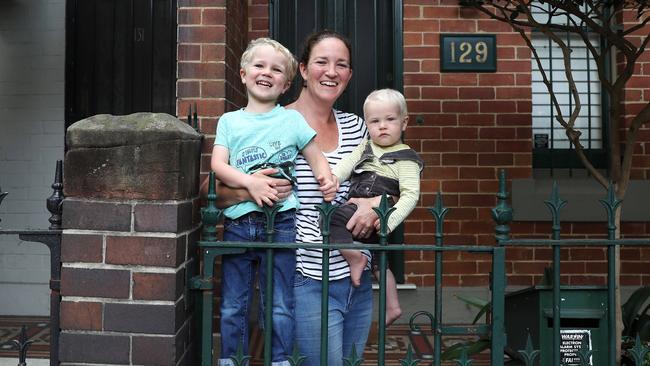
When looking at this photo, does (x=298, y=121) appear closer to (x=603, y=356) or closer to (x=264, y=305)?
(x=264, y=305)

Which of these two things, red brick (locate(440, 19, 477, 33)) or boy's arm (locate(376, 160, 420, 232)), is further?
red brick (locate(440, 19, 477, 33))

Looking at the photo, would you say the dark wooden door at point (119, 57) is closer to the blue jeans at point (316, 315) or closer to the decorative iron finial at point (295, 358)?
the blue jeans at point (316, 315)

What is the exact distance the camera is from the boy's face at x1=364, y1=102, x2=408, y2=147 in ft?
7.13

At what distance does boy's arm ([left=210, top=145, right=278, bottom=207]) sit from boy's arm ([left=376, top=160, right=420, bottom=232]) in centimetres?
44

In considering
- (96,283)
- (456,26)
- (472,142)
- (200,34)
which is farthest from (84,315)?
(456,26)

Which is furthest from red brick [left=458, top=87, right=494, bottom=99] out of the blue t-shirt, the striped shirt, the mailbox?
the blue t-shirt

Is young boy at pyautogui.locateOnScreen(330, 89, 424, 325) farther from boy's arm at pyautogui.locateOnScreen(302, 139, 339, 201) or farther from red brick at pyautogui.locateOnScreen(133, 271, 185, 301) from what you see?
red brick at pyautogui.locateOnScreen(133, 271, 185, 301)

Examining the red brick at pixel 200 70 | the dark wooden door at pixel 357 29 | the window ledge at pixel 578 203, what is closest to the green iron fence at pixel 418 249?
the red brick at pixel 200 70

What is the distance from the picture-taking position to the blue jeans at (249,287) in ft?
6.86

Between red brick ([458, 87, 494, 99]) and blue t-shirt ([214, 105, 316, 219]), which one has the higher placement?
red brick ([458, 87, 494, 99])

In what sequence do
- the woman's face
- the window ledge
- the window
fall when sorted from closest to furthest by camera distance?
the woman's face < the window ledge < the window

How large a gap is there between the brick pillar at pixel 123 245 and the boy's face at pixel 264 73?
332mm

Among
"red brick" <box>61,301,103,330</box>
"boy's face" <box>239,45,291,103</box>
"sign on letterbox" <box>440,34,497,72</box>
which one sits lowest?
"red brick" <box>61,301,103,330</box>

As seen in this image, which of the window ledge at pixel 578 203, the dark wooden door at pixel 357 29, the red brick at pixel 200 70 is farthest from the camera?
the dark wooden door at pixel 357 29
